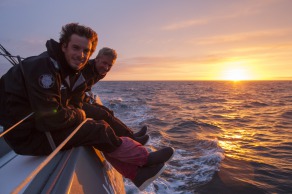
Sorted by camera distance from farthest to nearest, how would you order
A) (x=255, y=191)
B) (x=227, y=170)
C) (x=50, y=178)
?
1. (x=227, y=170)
2. (x=255, y=191)
3. (x=50, y=178)

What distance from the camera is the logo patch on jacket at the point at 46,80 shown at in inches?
78.7

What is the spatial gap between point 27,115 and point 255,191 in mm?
4128

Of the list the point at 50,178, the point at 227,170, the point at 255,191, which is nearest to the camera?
the point at 50,178

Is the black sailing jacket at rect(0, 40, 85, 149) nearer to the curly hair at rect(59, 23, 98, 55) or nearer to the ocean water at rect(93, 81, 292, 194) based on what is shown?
the curly hair at rect(59, 23, 98, 55)

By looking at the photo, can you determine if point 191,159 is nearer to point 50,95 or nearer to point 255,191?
point 255,191

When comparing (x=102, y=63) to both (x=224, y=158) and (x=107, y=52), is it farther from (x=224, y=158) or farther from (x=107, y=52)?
Result: (x=224, y=158)

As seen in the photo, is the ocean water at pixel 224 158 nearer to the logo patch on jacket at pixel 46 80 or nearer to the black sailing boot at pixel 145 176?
the black sailing boot at pixel 145 176

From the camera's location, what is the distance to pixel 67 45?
2305mm

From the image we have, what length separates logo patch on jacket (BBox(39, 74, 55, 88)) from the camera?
200 cm

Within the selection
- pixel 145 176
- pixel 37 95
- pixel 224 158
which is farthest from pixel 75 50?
pixel 224 158

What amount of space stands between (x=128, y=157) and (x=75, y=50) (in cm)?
111

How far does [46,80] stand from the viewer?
201 centimetres

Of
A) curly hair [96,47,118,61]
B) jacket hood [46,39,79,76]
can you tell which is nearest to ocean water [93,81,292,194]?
curly hair [96,47,118,61]

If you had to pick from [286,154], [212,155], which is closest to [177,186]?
[212,155]
